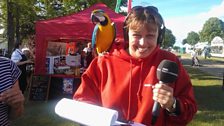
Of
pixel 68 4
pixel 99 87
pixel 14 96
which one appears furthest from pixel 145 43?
pixel 68 4

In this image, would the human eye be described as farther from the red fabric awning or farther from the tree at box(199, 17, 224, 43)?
the tree at box(199, 17, 224, 43)

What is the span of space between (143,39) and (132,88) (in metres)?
0.32

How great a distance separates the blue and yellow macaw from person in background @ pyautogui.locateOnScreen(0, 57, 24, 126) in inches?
129

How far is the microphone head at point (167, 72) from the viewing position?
2.02 m

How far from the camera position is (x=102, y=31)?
6.06m

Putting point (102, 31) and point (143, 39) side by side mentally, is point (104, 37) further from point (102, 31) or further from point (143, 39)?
point (143, 39)

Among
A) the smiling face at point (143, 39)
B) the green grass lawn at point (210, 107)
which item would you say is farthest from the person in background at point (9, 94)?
the green grass lawn at point (210, 107)

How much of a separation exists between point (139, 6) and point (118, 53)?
0.34 meters

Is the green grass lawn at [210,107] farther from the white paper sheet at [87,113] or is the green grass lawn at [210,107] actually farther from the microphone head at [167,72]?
the white paper sheet at [87,113]

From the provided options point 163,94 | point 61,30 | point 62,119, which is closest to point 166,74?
point 163,94

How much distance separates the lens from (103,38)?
19.3 feet

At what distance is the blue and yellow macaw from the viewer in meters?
5.88

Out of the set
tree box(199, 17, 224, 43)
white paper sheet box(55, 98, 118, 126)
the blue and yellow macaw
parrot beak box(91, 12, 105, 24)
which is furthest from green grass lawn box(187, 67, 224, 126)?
tree box(199, 17, 224, 43)

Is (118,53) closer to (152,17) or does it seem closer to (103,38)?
(152,17)
